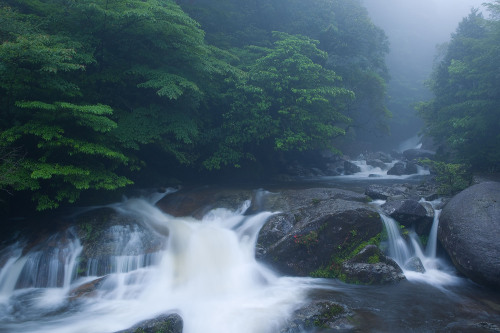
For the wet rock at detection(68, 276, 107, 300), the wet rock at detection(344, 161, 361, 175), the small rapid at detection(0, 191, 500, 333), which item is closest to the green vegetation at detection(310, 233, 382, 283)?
the small rapid at detection(0, 191, 500, 333)

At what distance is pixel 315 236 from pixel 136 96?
1026 centimetres

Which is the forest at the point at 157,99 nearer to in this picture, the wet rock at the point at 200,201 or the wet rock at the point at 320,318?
the wet rock at the point at 200,201

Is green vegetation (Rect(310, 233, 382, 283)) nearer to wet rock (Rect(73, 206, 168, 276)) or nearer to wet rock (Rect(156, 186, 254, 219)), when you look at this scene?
wet rock (Rect(156, 186, 254, 219))

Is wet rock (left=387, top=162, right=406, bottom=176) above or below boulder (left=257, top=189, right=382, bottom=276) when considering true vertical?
above

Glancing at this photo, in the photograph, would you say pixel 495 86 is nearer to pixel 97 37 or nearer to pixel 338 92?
pixel 338 92

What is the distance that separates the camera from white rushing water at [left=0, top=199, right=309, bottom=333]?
710cm

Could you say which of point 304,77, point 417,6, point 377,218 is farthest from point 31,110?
point 417,6

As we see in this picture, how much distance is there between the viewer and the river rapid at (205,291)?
6.89 metres

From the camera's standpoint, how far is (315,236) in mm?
9039

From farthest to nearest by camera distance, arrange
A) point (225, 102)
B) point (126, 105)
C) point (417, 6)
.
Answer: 1. point (417, 6)
2. point (225, 102)
3. point (126, 105)

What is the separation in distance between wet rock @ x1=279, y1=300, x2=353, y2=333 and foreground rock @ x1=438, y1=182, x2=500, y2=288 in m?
3.71

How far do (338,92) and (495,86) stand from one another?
722 cm

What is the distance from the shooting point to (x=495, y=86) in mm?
14523

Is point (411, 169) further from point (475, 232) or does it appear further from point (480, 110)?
point (475, 232)
